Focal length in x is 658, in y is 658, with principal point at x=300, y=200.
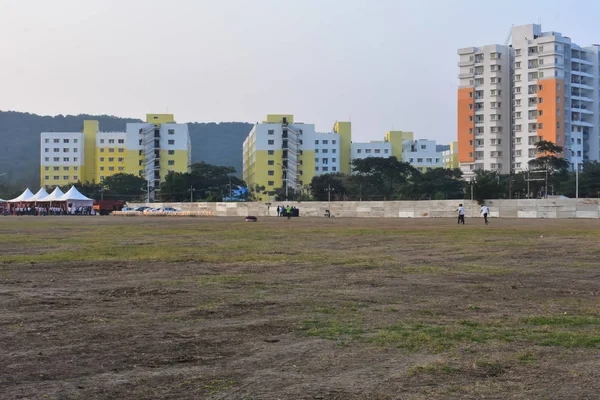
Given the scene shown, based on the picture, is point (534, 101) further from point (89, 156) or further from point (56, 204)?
point (89, 156)

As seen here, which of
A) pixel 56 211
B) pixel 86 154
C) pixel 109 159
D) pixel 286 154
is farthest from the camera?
pixel 86 154

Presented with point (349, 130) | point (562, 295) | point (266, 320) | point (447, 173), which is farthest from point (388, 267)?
point (349, 130)

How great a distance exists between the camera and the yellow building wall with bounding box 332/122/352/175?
6629 inches

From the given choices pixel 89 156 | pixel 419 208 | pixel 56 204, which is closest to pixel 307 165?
pixel 89 156

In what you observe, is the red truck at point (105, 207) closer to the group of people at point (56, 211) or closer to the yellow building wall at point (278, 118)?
the group of people at point (56, 211)

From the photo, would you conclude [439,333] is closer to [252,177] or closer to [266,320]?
[266,320]

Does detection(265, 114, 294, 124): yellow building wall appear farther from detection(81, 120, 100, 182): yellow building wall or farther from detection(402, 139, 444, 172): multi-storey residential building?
detection(81, 120, 100, 182): yellow building wall

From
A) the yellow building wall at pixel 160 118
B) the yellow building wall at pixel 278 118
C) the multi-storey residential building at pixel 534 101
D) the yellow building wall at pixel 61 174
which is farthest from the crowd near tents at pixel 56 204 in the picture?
the multi-storey residential building at pixel 534 101

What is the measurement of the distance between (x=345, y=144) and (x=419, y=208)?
99.8 m

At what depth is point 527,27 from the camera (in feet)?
420

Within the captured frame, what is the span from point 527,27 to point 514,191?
199 ft

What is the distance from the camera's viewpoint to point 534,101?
415 ft

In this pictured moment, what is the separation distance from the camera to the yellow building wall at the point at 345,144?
16838 cm

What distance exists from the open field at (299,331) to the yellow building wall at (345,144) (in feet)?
504
